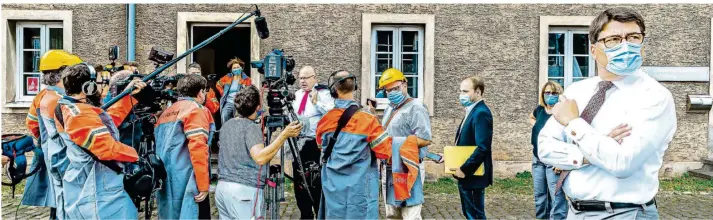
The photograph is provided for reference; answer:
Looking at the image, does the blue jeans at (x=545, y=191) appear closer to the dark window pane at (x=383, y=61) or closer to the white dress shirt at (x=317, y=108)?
the white dress shirt at (x=317, y=108)

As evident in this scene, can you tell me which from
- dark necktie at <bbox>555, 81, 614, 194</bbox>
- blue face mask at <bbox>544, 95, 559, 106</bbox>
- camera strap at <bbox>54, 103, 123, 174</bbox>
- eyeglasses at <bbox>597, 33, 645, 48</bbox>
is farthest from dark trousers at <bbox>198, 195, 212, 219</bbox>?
eyeglasses at <bbox>597, 33, 645, 48</bbox>

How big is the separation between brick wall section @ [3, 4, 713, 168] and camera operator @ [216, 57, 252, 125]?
1394 mm

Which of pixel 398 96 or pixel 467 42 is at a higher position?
pixel 467 42

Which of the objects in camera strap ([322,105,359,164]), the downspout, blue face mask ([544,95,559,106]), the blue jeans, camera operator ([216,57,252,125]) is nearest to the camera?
camera strap ([322,105,359,164])

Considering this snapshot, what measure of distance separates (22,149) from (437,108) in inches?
253

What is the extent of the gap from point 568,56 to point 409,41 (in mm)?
2621

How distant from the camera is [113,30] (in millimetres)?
10633

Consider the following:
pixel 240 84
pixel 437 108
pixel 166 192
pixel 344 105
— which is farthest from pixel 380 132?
pixel 437 108

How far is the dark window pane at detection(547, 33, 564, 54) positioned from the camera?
36.5ft

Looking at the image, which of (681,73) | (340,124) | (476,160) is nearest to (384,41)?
(681,73)

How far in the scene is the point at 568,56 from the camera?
11164 millimetres

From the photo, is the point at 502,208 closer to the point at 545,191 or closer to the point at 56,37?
the point at 545,191

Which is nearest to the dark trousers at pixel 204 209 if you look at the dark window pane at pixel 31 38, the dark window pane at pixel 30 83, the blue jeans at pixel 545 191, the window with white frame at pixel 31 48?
the blue jeans at pixel 545 191

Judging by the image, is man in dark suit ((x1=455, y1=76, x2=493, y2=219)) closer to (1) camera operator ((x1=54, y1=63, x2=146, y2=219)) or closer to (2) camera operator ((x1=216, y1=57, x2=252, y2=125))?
(1) camera operator ((x1=54, y1=63, x2=146, y2=219))
